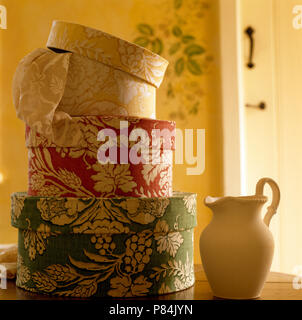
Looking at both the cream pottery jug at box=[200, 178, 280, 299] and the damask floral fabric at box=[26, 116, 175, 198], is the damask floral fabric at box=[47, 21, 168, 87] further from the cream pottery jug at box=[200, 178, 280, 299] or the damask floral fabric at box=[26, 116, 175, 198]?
the cream pottery jug at box=[200, 178, 280, 299]

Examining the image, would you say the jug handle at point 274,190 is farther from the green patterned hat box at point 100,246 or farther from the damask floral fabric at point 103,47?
the damask floral fabric at point 103,47

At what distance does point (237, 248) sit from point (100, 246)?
0.28m

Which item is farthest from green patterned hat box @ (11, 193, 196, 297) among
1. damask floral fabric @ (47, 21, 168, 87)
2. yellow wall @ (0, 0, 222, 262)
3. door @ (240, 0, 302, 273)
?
door @ (240, 0, 302, 273)

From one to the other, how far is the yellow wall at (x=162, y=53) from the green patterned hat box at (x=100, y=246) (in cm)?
128

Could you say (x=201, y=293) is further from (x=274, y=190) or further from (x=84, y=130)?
(x=84, y=130)

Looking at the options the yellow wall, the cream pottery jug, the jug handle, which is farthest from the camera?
the yellow wall

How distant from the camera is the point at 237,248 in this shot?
0.91 meters

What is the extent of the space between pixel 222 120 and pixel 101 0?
0.84m

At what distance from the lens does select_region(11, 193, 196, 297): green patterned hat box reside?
3.19 ft

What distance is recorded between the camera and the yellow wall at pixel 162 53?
2.24 meters

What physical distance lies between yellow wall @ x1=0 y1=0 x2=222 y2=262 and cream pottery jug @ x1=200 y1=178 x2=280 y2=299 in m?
1.33
